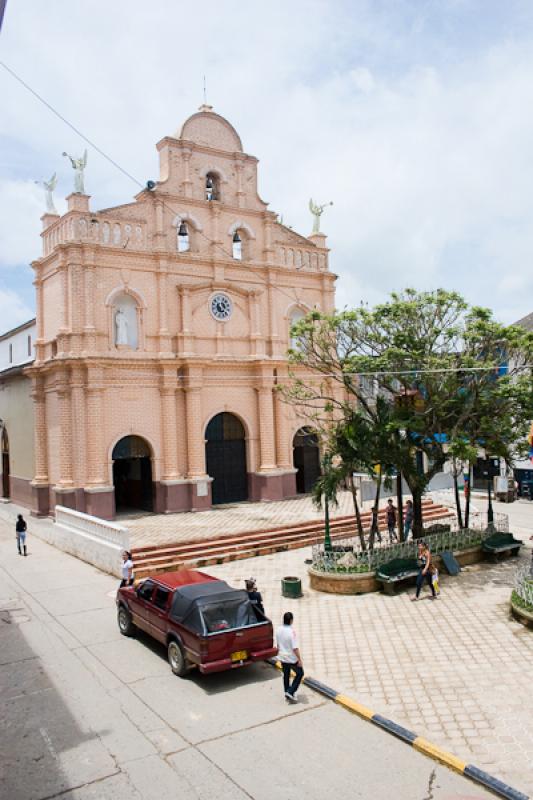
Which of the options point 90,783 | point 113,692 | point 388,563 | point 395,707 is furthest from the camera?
point 388,563

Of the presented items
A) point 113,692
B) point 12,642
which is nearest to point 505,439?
point 113,692

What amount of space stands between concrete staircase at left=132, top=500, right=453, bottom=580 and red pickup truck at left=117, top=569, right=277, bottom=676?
666 centimetres

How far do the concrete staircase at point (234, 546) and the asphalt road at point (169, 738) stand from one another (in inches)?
229

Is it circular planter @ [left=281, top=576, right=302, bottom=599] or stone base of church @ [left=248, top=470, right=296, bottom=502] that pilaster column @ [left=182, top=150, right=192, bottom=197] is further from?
circular planter @ [left=281, top=576, right=302, bottom=599]

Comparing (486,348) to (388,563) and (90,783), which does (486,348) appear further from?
(90,783)

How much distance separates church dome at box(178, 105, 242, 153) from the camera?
27922mm

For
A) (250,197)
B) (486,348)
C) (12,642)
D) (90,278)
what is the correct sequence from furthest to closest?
(250,197) < (90,278) < (486,348) < (12,642)

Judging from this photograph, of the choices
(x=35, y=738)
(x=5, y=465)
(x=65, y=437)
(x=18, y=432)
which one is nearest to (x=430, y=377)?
(x=35, y=738)

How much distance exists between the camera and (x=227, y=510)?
1034 inches

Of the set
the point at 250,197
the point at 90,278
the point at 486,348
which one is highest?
the point at 250,197

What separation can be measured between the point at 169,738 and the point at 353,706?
280 centimetres

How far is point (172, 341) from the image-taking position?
88.9 feet

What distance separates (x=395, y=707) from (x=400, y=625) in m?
3.68

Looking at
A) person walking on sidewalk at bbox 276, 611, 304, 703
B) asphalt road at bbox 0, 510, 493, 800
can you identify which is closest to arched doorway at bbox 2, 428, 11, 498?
asphalt road at bbox 0, 510, 493, 800
